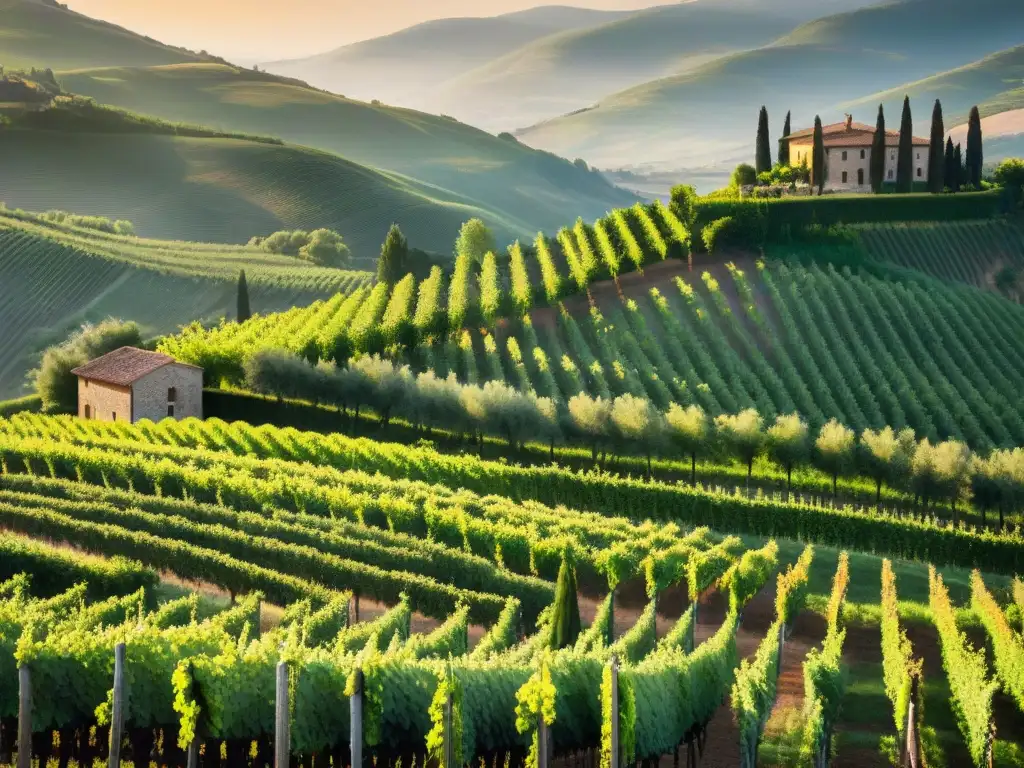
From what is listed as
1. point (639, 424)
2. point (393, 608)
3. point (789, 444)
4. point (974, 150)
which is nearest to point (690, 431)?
point (639, 424)

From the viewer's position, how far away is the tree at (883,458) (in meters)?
53.7

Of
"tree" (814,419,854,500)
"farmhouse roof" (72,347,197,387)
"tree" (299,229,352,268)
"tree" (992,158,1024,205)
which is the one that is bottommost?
"tree" (814,419,854,500)

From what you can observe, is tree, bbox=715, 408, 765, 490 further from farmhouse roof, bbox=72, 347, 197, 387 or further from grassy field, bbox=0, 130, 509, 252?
grassy field, bbox=0, 130, 509, 252

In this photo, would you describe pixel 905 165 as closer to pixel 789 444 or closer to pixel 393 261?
pixel 393 261

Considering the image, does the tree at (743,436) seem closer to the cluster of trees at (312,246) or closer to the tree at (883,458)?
the tree at (883,458)

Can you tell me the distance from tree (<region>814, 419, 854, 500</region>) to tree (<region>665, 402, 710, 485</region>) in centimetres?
487

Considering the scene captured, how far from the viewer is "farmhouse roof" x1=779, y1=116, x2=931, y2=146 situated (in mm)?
91812

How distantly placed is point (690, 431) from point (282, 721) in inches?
1432

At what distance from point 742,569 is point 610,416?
2319cm

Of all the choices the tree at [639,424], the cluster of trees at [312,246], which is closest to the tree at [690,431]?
the tree at [639,424]

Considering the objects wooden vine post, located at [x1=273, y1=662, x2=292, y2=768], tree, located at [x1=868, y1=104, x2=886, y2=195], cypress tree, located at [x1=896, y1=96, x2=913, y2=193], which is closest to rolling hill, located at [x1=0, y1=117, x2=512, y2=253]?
tree, located at [x1=868, y1=104, x2=886, y2=195]

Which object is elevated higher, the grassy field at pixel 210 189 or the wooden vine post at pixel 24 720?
the grassy field at pixel 210 189

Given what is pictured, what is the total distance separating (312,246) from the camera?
141 metres

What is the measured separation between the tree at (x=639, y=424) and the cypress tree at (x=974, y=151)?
1811 inches
